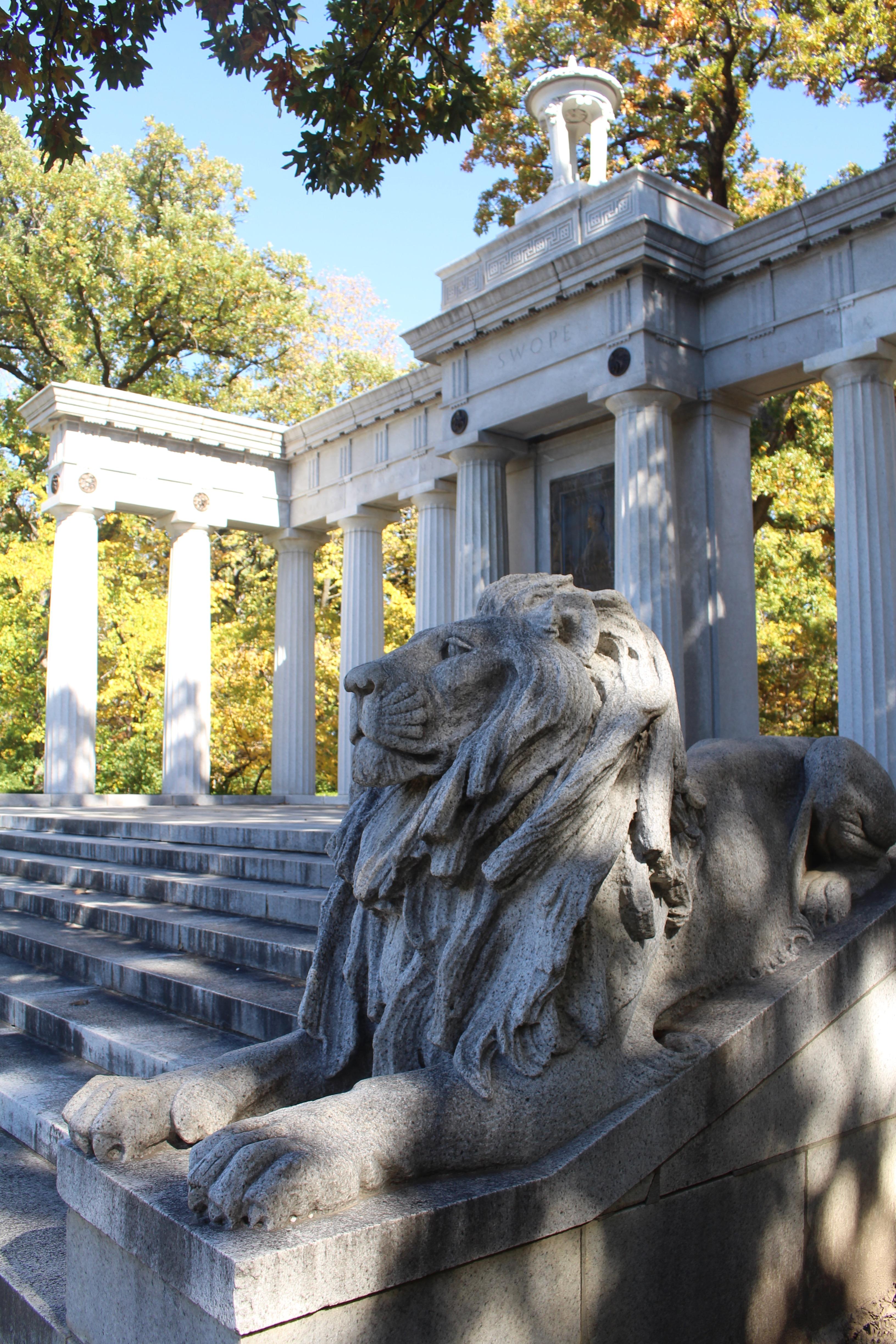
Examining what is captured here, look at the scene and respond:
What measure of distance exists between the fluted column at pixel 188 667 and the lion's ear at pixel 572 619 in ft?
66.9

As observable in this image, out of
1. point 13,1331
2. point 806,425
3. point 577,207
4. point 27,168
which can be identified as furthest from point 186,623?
point 13,1331

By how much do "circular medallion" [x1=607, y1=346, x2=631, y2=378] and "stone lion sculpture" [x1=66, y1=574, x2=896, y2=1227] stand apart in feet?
39.8

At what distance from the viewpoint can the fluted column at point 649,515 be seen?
1422 cm

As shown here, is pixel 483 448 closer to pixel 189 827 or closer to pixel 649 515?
pixel 649 515

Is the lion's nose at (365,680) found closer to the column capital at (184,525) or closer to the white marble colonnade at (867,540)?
the white marble colonnade at (867,540)

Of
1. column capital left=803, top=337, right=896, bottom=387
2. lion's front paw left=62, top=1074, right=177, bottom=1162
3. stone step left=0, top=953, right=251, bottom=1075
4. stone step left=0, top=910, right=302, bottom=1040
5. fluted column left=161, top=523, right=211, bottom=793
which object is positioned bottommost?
stone step left=0, top=953, right=251, bottom=1075

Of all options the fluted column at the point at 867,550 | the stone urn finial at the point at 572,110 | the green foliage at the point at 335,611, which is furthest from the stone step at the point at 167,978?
the green foliage at the point at 335,611

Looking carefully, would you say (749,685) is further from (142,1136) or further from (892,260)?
(142,1136)

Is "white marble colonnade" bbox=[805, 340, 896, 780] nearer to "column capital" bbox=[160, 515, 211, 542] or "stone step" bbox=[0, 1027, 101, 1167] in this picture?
"stone step" bbox=[0, 1027, 101, 1167]

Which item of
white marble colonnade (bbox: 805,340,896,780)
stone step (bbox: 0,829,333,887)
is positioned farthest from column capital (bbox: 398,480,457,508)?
stone step (bbox: 0,829,333,887)

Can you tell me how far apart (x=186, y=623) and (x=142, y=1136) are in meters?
20.9

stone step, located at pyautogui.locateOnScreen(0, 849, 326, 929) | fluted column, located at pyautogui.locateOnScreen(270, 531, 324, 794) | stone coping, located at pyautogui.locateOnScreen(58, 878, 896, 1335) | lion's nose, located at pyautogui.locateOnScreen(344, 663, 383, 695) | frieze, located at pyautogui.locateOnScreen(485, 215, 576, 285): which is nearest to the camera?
stone coping, located at pyautogui.locateOnScreen(58, 878, 896, 1335)

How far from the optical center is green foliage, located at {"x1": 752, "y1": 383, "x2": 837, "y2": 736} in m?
22.0

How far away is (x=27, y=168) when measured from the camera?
31.5 meters
